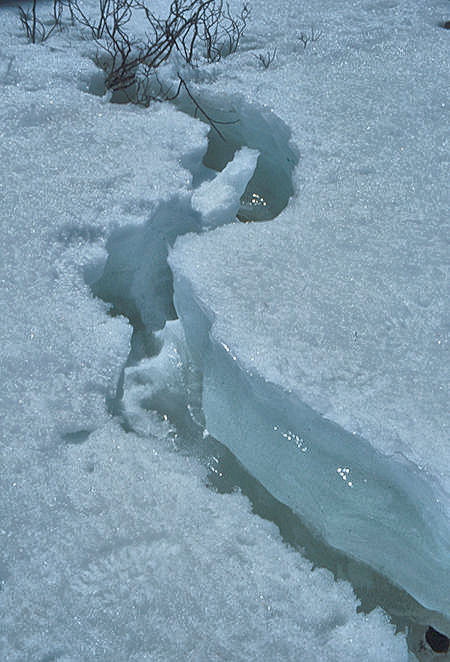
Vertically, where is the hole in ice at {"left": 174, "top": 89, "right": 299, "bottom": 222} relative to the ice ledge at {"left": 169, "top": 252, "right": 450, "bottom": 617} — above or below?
above

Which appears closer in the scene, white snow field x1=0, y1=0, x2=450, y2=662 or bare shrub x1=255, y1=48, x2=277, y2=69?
white snow field x1=0, y1=0, x2=450, y2=662

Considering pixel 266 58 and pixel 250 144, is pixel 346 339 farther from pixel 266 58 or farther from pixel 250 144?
pixel 266 58

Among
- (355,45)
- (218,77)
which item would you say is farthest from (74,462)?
(355,45)

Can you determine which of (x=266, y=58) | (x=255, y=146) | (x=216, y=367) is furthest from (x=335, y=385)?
(x=266, y=58)

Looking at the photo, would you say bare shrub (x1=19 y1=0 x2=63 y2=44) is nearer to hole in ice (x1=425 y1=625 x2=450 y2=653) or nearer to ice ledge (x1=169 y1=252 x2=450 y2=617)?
ice ledge (x1=169 y1=252 x2=450 y2=617)

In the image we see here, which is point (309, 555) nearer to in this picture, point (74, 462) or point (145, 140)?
point (74, 462)

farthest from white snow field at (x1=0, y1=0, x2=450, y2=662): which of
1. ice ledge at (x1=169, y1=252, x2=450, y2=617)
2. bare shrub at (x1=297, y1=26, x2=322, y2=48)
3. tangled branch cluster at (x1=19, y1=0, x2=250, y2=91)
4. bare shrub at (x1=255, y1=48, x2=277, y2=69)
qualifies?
bare shrub at (x1=297, y1=26, x2=322, y2=48)

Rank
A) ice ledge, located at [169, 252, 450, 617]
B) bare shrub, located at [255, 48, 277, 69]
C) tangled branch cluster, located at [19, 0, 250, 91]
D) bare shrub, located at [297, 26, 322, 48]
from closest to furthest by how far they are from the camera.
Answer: ice ledge, located at [169, 252, 450, 617]
tangled branch cluster, located at [19, 0, 250, 91]
bare shrub, located at [255, 48, 277, 69]
bare shrub, located at [297, 26, 322, 48]

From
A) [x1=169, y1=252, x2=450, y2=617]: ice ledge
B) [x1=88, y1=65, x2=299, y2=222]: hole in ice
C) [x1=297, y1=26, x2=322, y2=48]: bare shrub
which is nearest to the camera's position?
[x1=169, y1=252, x2=450, y2=617]: ice ledge
